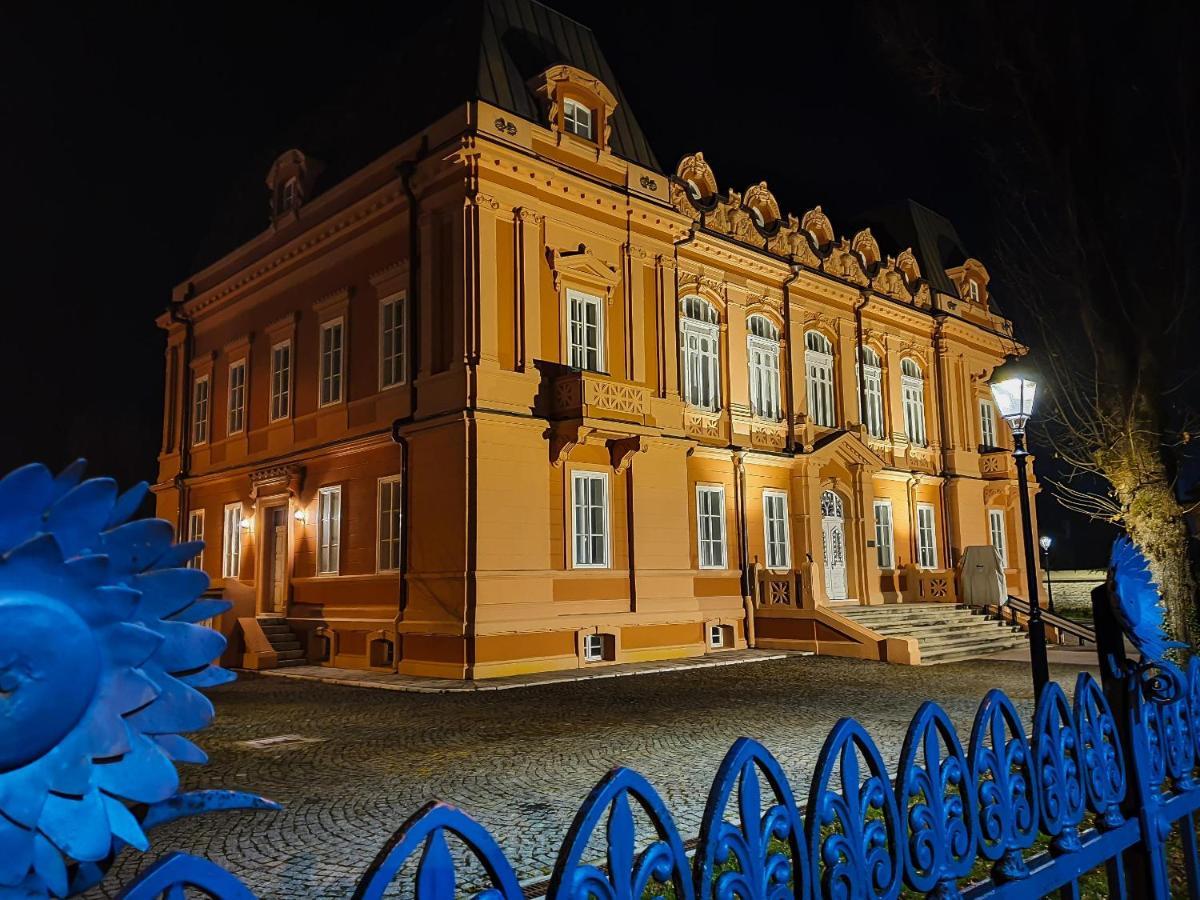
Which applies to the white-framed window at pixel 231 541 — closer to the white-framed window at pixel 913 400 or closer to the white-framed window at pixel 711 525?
the white-framed window at pixel 711 525

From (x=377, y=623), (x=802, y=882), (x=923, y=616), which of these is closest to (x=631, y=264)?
(x=377, y=623)

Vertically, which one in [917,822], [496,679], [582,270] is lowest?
[496,679]

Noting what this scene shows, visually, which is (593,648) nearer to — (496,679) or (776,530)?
(496,679)

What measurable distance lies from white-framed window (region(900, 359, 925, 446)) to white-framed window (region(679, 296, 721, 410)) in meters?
8.40

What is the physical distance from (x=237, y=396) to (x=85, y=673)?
24.1 meters

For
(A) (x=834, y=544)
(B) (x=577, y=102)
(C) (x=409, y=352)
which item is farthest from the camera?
(A) (x=834, y=544)

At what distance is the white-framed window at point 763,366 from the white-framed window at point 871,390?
347cm

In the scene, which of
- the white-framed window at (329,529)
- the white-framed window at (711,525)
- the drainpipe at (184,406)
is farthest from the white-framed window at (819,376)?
the drainpipe at (184,406)

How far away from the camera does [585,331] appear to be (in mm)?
19141

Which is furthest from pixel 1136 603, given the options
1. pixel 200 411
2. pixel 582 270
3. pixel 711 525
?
pixel 200 411

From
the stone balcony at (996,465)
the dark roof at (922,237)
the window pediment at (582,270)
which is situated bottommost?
the stone balcony at (996,465)

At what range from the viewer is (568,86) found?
62.8ft

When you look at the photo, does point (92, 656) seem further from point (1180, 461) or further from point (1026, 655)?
point (1026, 655)

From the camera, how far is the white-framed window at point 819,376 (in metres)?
25.0
